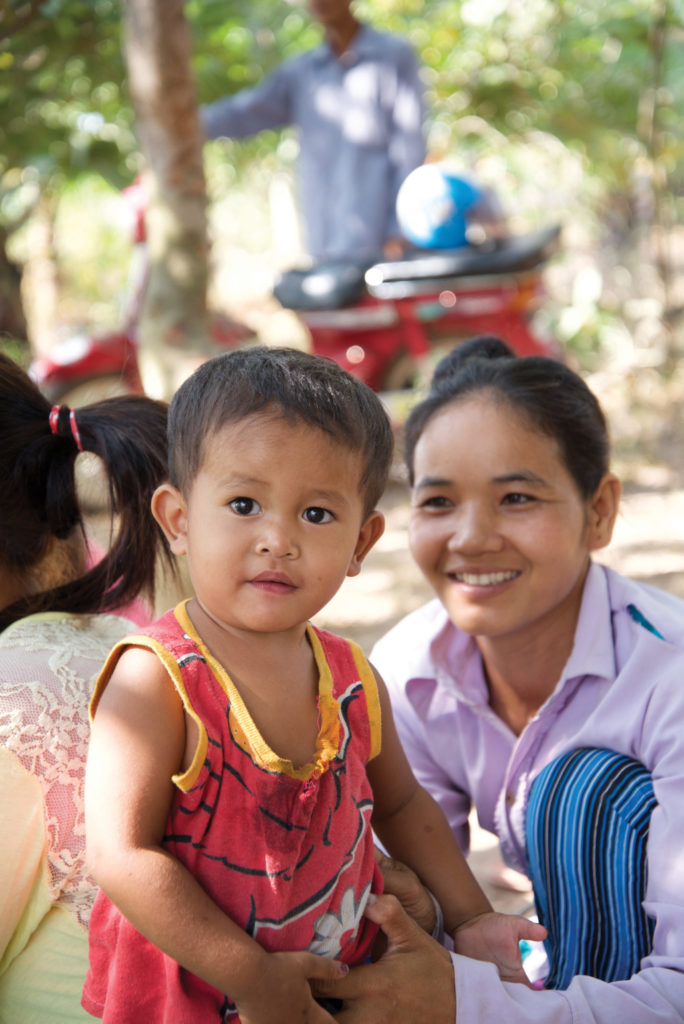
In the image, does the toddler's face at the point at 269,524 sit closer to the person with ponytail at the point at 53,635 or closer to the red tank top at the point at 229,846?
the red tank top at the point at 229,846

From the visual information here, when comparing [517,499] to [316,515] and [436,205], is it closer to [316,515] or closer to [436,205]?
[316,515]

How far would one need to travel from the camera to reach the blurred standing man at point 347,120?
4770 millimetres

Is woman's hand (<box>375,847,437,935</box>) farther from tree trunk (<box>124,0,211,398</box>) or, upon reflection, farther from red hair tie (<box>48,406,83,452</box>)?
tree trunk (<box>124,0,211,398</box>)

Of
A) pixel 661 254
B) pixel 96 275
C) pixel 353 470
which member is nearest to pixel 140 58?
pixel 353 470

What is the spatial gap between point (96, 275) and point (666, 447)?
301 inches

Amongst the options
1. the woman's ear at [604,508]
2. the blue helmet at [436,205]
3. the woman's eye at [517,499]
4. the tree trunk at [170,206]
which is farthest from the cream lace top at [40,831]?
the blue helmet at [436,205]

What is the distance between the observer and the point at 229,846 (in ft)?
3.74

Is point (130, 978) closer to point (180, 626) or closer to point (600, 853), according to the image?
point (180, 626)

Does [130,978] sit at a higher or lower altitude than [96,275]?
lower

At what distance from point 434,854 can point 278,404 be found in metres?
0.71

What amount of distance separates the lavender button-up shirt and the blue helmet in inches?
119

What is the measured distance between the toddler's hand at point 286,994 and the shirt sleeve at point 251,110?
4.31m

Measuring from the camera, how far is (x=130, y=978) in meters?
1.14

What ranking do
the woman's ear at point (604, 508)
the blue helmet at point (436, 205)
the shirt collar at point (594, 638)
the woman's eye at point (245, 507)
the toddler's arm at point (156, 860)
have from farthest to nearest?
the blue helmet at point (436, 205) → the woman's ear at point (604, 508) → the shirt collar at point (594, 638) → the woman's eye at point (245, 507) → the toddler's arm at point (156, 860)
